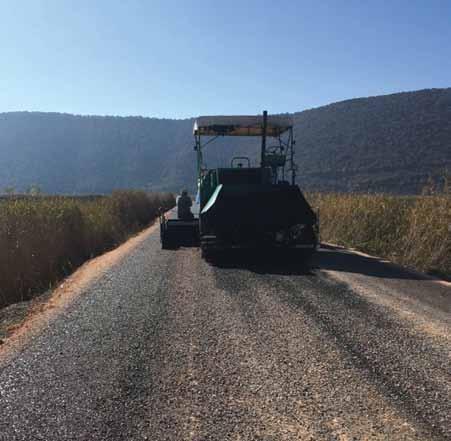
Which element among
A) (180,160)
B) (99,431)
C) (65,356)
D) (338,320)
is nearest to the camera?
(99,431)

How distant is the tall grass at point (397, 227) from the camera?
9.82 meters

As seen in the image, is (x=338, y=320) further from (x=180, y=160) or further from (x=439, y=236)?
(x=180, y=160)

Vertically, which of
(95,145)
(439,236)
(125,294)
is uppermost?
(95,145)

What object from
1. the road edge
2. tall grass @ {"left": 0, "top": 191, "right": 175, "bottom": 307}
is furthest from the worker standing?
the road edge

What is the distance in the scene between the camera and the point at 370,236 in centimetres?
1313

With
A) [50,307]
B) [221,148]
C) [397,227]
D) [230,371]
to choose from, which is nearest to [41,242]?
[50,307]

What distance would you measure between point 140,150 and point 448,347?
5630 inches

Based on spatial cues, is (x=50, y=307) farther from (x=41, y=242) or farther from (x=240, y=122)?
(x=240, y=122)

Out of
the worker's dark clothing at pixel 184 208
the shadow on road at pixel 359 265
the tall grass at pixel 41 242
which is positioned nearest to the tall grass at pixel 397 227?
the shadow on road at pixel 359 265

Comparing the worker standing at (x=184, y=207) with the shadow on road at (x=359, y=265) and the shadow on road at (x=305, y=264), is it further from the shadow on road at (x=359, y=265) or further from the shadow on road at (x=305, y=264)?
the shadow on road at (x=359, y=265)

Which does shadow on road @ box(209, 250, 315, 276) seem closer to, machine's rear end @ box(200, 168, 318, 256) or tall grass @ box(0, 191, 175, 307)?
machine's rear end @ box(200, 168, 318, 256)

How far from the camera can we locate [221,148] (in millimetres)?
125875

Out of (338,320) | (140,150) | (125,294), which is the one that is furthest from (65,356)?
(140,150)

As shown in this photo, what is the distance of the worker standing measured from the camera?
557 inches
